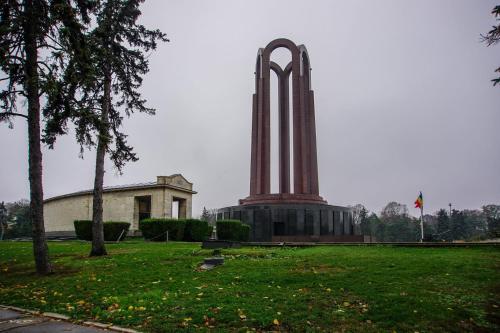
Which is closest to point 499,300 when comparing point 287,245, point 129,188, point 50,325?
point 50,325

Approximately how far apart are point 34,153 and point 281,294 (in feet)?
28.3

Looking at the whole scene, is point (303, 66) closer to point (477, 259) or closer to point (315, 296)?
point (477, 259)

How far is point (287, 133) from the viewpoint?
38.8 m

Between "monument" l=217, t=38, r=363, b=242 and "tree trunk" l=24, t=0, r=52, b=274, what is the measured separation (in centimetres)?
1792

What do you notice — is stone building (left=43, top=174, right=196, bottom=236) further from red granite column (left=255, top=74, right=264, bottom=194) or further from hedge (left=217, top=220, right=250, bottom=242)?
hedge (left=217, top=220, right=250, bottom=242)

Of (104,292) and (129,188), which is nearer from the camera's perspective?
(104,292)

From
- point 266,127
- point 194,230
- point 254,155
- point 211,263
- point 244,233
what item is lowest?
point 244,233

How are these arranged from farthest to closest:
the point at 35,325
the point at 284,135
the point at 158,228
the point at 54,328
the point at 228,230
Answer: the point at 284,135, the point at 228,230, the point at 158,228, the point at 35,325, the point at 54,328

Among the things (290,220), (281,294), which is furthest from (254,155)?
(281,294)

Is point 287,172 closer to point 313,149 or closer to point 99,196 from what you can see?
point 313,149

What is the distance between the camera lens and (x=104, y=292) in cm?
773

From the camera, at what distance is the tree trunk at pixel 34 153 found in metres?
10.5

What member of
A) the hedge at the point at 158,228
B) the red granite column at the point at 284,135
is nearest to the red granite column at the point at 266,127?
the red granite column at the point at 284,135

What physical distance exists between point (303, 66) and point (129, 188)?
71.8 ft
